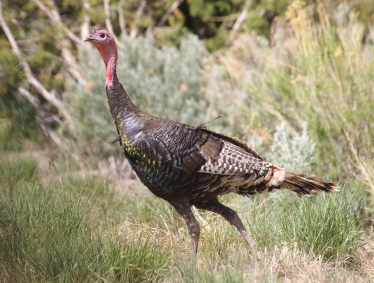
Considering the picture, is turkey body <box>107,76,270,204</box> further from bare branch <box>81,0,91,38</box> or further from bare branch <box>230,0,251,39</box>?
bare branch <box>230,0,251,39</box>

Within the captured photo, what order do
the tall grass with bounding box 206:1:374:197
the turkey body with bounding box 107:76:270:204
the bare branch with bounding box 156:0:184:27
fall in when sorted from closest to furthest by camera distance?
1. the turkey body with bounding box 107:76:270:204
2. the tall grass with bounding box 206:1:374:197
3. the bare branch with bounding box 156:0:184:27

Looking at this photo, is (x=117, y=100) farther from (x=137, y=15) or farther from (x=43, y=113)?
(x=137, y=15)

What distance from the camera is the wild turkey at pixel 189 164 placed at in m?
4.23

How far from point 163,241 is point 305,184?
1155 mm

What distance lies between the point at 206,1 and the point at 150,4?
92 centimetres

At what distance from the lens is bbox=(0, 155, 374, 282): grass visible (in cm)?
382

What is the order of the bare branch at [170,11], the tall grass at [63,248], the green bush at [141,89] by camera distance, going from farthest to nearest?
the bare branch at [170,11], the green bush at [141,89], the tall grass at [63,248]

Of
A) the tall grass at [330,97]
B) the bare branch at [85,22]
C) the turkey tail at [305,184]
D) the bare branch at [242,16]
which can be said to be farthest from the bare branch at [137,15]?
the turkey tail at [305,184]

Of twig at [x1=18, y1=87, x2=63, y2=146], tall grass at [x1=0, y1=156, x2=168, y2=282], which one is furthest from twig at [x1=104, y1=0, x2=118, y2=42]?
tall grass at [x1=0, y1=156, x2=168, y2=282]

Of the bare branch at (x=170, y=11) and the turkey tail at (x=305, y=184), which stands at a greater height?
the bare branch at (x=170, y=11)

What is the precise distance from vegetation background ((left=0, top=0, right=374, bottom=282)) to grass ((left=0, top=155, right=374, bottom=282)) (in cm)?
1

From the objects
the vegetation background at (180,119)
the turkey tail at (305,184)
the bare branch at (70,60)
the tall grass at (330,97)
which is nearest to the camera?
the vegetation background at (180,119)

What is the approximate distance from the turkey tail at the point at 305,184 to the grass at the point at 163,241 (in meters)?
0.18

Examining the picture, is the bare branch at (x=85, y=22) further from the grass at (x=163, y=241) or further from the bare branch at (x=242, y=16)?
the grass at (x=163, y=241)
